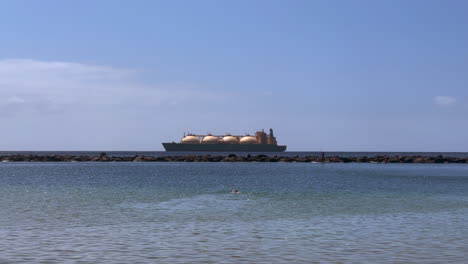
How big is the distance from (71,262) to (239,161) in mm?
124941

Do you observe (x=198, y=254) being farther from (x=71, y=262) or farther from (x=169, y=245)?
(x=71, y=262)

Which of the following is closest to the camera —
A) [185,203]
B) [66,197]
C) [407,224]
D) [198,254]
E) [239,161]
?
[198,254]

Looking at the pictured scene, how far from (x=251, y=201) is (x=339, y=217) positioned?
1011 centimetres

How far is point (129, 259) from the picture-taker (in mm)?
16844

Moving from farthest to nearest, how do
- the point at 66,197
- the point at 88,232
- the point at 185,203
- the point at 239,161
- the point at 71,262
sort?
the point at 239,161, the point at 66,197, the point at 185,203, the point at 88,232, the point at 71,262

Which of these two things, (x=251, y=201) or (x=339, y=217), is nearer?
(x=339, y=217)

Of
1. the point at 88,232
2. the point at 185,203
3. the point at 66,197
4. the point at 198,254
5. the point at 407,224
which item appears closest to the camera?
the point at 198,254

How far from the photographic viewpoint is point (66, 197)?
39.9 m

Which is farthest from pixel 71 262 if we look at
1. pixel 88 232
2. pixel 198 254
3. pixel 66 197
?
pixel 66 197

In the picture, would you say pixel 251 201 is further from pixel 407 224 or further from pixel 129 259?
pixel 129 259

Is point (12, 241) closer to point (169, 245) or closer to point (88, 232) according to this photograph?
point (88, 232)

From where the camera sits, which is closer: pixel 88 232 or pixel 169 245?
pixel 169 245

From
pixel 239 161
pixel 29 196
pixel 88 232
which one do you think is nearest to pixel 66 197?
pixel 29 196

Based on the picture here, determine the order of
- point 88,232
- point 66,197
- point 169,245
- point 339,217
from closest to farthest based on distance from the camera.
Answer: point 169,245, point 88,232, point 339,217, point 66,197
